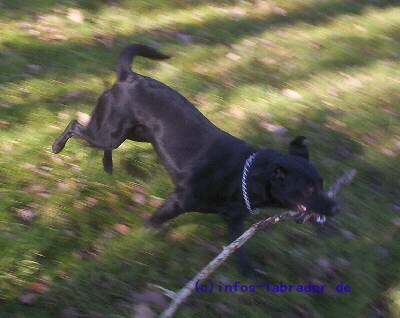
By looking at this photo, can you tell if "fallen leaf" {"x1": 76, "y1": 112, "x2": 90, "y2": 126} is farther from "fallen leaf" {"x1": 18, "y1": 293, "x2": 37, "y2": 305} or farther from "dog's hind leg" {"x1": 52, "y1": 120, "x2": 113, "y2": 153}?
"fallen leaf" {"x1": 18, "y1": 293, "x2": 37, "y2": 305}

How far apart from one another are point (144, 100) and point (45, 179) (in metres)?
0.97

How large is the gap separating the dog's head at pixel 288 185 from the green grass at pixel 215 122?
595 millimetres

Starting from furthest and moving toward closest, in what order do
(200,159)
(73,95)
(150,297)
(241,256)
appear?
(73,95) → (200,159) → (241,256) → (150,297)

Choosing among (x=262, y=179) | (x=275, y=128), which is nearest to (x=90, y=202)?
(x=262, y=179)

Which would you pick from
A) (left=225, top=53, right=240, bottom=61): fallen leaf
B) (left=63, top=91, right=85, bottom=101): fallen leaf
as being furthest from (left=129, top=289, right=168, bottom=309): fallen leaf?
(left=225, top=53, right=240, bottom=61): fallen leaf

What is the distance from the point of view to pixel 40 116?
4.71 metres

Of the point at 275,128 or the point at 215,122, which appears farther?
the point at 275,128

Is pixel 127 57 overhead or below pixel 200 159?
overhead

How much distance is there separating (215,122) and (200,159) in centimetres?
139

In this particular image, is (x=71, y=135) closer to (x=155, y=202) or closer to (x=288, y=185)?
(x=155, y=202)

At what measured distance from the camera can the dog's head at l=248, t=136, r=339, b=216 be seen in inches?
138

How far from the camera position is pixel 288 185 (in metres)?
3.50

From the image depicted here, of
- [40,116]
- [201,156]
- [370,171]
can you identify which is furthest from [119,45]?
[370,171]

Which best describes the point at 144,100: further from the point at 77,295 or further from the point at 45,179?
the point at 77,295
